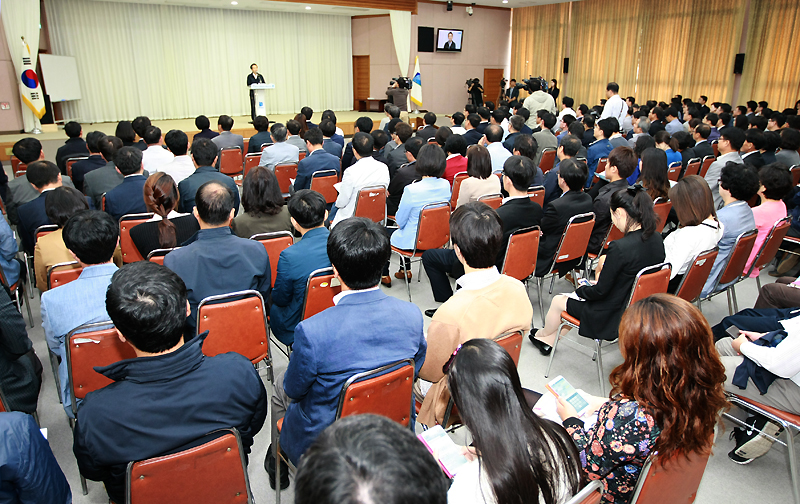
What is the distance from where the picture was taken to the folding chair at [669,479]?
1.45 metres

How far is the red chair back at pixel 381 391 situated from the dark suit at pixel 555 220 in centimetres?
235

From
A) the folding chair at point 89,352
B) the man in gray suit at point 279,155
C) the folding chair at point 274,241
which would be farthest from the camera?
the man in gray suit at point 279,155

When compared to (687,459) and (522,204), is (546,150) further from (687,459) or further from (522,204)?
(687,459)

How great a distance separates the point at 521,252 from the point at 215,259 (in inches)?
78.2

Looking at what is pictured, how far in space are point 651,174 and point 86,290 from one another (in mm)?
4316

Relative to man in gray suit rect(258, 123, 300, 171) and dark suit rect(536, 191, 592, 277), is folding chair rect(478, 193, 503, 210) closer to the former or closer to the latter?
dark suit rect(536, 191, 592, 277)

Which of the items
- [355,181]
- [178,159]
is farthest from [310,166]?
[178,159]

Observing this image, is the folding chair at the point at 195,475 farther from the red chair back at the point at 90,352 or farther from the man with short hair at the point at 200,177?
the man with short hair at the point at 200,177

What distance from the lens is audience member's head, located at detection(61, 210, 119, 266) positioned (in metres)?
2.28

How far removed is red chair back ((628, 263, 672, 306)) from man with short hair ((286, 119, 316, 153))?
16.3 ft

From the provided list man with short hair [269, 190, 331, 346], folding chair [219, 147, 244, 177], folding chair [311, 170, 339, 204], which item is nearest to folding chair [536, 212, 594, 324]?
man with short hair [269, 190, 331, 346]

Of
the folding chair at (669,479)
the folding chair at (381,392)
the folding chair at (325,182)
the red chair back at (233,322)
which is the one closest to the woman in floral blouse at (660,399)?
the folding chair at (669,479)

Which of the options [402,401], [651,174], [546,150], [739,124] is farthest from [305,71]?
[402,401]

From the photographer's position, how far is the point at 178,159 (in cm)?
526
